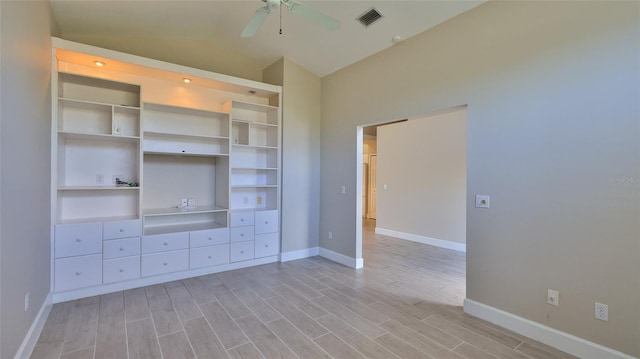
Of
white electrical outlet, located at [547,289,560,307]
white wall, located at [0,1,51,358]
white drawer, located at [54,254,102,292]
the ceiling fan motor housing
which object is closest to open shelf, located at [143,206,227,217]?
white drawer, located at [54,254,102,292]

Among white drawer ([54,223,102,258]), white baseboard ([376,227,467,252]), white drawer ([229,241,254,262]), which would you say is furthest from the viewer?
white baseboard ([376,227,467,252])

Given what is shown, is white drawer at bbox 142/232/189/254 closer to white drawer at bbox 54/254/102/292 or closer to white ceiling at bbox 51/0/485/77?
white drawer at bbox 54/254/102/292

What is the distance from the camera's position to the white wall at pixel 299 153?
4496mm

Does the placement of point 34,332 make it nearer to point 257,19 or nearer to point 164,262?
point 164,262

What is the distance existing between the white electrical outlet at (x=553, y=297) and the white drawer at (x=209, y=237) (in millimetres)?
3630

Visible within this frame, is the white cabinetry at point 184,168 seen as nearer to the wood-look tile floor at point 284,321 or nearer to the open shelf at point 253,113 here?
the open shelf at point 253,113

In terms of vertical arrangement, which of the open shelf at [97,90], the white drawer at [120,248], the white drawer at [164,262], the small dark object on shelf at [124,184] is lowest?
the white drawer at [164,262]

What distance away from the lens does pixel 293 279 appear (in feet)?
12.3

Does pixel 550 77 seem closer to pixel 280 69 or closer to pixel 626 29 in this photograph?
pixel 626 29

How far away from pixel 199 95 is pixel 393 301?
12.6 ft

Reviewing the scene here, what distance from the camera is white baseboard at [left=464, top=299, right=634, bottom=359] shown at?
81.5 inches

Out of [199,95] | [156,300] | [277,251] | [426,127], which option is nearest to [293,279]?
[277,251]

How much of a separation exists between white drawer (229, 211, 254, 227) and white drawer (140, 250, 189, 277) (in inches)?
28.1

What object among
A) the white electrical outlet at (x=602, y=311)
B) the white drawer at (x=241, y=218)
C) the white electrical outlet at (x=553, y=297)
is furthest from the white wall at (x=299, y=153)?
the white electrical outlet at (x=602, y=311)
